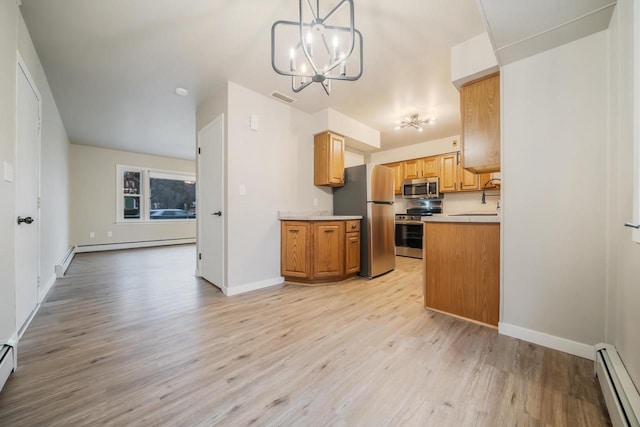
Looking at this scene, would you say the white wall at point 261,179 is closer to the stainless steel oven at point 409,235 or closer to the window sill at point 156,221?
the stainless steel oven at point 409,235

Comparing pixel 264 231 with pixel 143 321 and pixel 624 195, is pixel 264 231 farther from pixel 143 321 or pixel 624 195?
pixel 624 195

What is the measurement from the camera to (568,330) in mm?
1623

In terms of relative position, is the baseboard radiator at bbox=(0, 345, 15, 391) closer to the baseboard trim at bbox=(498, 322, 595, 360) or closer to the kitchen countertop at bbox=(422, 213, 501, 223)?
the kitchen countertop at bbox=(422, 213, 501, 223)

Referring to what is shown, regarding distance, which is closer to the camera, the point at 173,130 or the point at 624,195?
the point at 624,195

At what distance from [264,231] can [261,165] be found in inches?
32.0

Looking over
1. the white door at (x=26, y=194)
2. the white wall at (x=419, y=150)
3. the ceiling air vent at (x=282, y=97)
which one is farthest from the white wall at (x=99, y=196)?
the white wall at (x=419, y=150)

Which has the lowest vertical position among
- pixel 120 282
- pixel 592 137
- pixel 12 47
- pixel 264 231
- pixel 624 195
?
pixel 120 282

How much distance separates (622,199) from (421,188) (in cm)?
383

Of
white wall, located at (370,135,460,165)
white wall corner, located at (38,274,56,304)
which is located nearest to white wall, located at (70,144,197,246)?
white wall corner, located at (38,274,56,304)

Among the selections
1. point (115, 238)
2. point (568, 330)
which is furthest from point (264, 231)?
point (115, 238)

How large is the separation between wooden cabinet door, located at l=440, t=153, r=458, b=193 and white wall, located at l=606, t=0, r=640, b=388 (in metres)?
3.37

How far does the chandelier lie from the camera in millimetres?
1563

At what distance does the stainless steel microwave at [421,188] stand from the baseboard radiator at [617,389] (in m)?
3.76

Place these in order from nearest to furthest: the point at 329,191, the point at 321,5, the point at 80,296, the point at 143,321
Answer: the point at 321,5 → the point at 143,321 → the point at 80,296 → the point at 329,191
